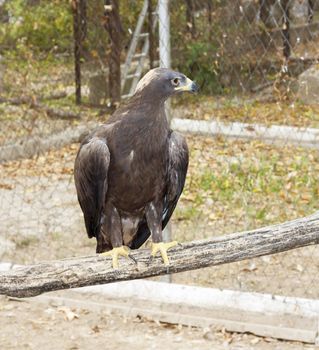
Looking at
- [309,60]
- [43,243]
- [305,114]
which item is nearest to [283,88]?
[309,60]

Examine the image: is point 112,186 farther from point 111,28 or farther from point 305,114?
point 305,114

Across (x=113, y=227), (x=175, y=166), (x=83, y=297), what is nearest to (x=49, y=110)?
(x=83, y=297)

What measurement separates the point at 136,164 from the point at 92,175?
0.24 m

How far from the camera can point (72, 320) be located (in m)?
5.63

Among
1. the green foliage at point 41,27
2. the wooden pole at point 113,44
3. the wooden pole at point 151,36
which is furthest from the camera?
the green foliage at point 41,27

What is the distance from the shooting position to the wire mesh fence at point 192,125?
7035 mm

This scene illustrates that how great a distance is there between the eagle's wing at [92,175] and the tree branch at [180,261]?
0.36 m

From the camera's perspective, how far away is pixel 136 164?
3.89 m

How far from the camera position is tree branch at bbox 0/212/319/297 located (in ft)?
12.1

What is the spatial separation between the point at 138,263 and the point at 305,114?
7524 millimetres

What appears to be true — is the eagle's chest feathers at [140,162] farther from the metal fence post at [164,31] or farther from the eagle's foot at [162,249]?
the metal fence post at [164,31]

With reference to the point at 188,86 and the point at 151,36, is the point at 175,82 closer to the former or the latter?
the point at 188,86

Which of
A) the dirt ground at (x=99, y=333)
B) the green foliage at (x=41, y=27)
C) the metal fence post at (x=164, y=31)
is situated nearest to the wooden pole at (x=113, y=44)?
the green foliage at (x=41, y=27)

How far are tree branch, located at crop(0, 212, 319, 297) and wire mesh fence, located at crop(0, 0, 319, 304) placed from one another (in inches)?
86.3
